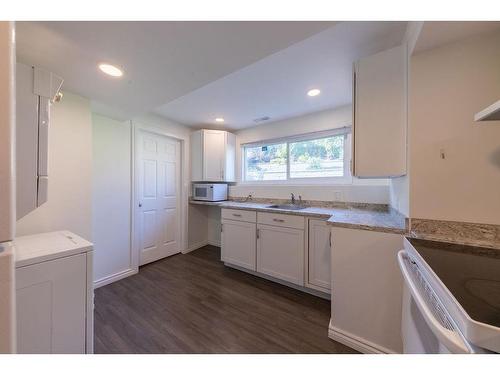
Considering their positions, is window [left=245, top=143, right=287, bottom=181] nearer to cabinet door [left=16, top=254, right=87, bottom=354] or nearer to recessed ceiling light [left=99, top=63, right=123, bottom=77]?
recessed ceiling light [left=99, top=63, right=123, bottom=77]

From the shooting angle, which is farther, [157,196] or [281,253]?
[157,196]

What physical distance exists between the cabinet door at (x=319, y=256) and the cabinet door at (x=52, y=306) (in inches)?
72.2

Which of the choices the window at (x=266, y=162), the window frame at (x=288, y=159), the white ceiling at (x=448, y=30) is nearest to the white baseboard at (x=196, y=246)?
the window frame at (x=288, y=159)

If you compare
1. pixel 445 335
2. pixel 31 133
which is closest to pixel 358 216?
pixel 445 335

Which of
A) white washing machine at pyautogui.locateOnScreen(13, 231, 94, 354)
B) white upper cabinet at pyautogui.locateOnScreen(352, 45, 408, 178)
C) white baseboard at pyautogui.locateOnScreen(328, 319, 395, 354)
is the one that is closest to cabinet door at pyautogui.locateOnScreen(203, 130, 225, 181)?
white washing machine at pyautogui.locateOnScreen(13, 231, 94, 354)

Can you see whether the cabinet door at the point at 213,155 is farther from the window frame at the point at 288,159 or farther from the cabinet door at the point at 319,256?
the cabinet door at the point at 319,256

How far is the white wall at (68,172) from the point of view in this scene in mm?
1572

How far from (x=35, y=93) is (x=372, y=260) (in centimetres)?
220

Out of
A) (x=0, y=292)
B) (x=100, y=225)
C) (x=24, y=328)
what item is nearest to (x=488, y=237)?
(x=0, y=292)

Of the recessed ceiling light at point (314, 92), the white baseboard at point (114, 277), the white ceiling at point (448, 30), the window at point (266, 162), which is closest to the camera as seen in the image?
the white ceiling at point (448, 30)

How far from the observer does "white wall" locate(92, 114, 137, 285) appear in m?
2.15

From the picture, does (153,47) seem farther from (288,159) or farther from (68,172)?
(288,159)

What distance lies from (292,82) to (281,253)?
1.82m

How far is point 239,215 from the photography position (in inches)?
98.9
